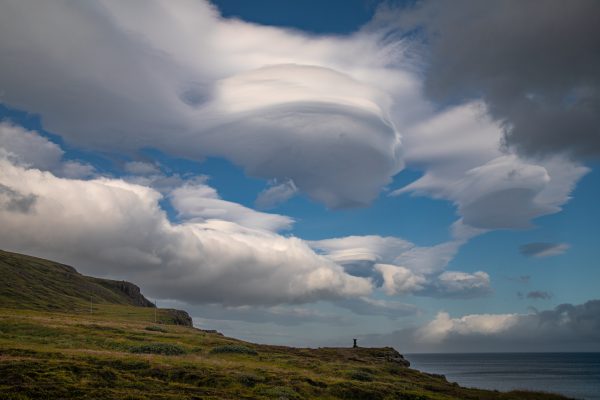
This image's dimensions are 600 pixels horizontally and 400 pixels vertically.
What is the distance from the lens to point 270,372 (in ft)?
177

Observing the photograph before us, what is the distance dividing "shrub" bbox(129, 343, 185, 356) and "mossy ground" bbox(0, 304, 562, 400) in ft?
0.45

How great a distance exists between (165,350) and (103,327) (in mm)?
26563

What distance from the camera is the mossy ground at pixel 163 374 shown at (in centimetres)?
3625

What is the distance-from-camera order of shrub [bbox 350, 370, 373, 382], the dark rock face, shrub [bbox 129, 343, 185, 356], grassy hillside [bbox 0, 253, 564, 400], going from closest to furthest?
grassy hillside [bbox 0, 253, 564, 400], shrub [bbox 350, 370, 373, 382], shrub [bbox 129, 343, 185, 356], the dark rock face

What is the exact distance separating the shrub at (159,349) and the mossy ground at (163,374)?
0.45 ft

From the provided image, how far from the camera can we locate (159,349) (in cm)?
6569

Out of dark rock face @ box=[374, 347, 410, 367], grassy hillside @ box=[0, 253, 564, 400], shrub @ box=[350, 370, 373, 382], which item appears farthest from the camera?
dark rock face @ box=[374, 347, 410, 367]

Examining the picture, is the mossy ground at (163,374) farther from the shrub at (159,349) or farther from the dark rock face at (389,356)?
the dark rock face at (389,356)

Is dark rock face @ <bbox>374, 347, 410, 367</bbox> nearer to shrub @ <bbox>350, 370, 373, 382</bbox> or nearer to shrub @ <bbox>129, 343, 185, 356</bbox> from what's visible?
shrub @ <bbox>350, 370, 373, 382</bbox>

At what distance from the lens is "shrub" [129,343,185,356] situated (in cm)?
6469

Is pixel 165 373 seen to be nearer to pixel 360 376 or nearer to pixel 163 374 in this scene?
pixel 163 374

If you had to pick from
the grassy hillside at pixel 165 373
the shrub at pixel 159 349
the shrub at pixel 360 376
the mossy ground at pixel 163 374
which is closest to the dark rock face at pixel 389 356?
the grassy hillside at pixel 165 373

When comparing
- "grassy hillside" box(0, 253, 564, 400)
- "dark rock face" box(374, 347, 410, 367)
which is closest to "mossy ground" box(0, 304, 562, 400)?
A: "grassy hillside" box(0, 253, 564, 400)

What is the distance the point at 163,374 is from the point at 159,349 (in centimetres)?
2137
